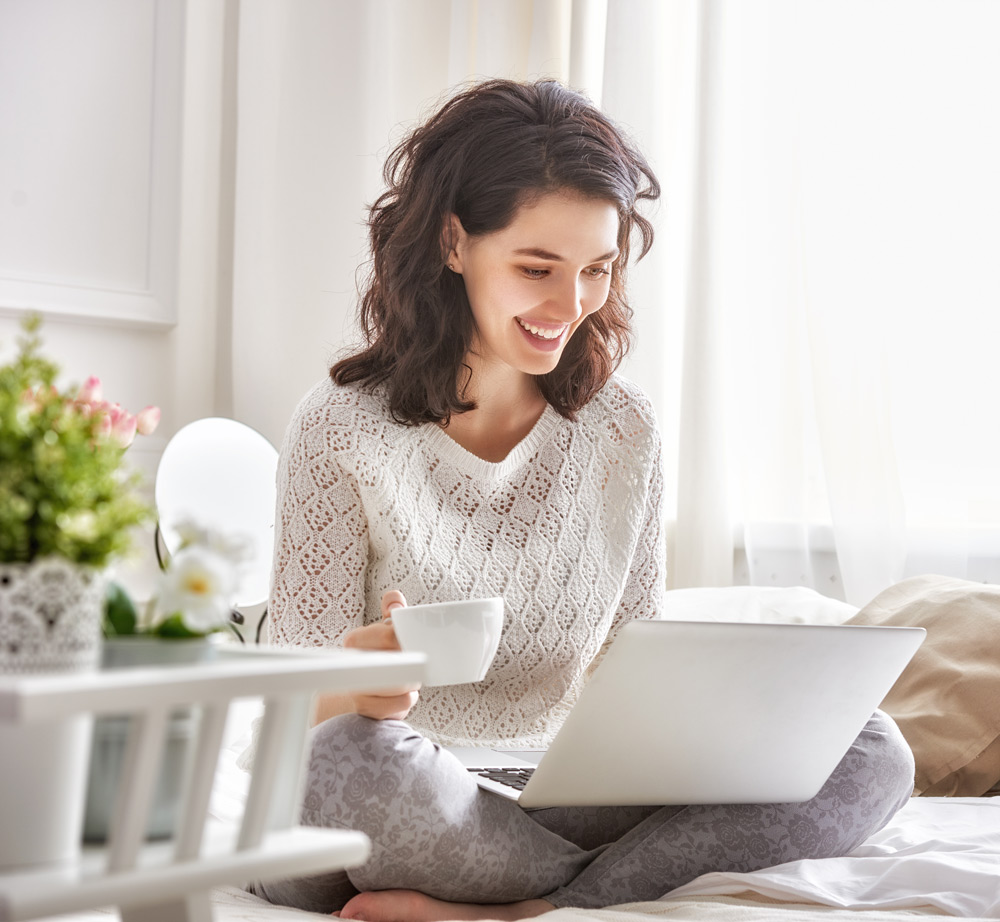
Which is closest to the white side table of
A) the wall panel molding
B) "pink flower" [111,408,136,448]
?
"pink flower" [111,408,136,448]

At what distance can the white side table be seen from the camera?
45cm

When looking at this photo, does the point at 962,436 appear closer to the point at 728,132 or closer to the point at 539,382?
the point at 728,132

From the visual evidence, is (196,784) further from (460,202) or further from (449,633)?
(460,202)

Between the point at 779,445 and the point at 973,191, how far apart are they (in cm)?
57

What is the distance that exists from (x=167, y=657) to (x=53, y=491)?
9 centimetres

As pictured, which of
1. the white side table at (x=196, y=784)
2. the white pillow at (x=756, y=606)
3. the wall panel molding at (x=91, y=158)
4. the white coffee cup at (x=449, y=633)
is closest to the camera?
the white side table at (x=196, y=784)

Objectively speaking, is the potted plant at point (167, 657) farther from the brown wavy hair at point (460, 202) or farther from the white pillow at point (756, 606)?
the white pillow at point (756, 606)

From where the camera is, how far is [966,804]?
1.50 metres

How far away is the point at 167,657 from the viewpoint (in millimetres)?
525

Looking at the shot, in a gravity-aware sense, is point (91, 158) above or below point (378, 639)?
above

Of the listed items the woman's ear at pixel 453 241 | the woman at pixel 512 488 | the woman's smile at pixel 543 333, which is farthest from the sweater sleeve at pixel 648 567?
the woman's ear at pixel 453 241

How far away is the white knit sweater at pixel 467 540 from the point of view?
4.67ft

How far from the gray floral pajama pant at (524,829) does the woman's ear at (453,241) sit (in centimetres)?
65

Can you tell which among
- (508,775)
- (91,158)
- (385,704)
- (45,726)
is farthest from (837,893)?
(91,158)
